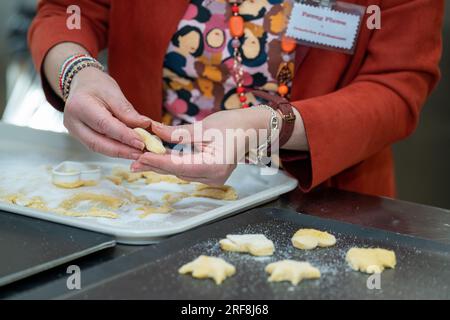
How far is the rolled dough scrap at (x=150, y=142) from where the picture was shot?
94 centimetres

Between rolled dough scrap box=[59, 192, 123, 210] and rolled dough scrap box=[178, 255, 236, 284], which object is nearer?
rolled dough scrap box=[178, 255, 236, 284]

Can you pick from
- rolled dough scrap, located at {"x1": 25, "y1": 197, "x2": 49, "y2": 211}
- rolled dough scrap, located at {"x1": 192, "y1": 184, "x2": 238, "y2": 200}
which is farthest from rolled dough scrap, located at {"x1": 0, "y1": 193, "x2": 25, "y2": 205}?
rolled dough scrap, located at {"x1": 192, "y1": 184, "x2": 238, "y2": 200}

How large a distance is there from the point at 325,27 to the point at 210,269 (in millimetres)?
620

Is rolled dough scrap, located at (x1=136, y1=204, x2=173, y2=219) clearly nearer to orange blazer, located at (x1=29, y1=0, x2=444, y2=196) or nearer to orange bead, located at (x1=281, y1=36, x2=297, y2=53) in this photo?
orange blazer, located at (x1=29, y1=0, x2=444, y2=196)

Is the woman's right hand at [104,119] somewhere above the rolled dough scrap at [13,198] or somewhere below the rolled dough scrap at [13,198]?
above

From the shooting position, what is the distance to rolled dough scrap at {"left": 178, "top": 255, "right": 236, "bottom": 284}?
0.71 metres

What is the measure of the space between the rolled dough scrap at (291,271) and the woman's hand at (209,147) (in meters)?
0.22

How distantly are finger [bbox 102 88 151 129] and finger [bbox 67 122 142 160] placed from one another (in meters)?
0.03

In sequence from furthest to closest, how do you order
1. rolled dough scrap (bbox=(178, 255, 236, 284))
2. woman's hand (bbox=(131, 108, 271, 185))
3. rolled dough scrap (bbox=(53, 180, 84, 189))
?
1. rolled dough scrap (bbox=(53, 180, 84, 189))
2. woman's hand (bbox=(131, 108, 271, 185))
3. rolled dough scrap (bbox=(178, 255, 236, 284))

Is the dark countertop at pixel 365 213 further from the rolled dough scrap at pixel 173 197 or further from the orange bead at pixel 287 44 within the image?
the orange bead at pixel 287 44

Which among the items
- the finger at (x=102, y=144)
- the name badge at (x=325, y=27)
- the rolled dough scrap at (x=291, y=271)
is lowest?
the rolled dough scrap at (x=291, y=271)

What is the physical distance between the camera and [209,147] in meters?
0.95

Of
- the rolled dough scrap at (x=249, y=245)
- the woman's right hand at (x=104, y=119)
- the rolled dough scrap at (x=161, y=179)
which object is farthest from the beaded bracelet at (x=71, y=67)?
the rolled dough scrap at (x=249, y=245)

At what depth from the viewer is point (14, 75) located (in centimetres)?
221
